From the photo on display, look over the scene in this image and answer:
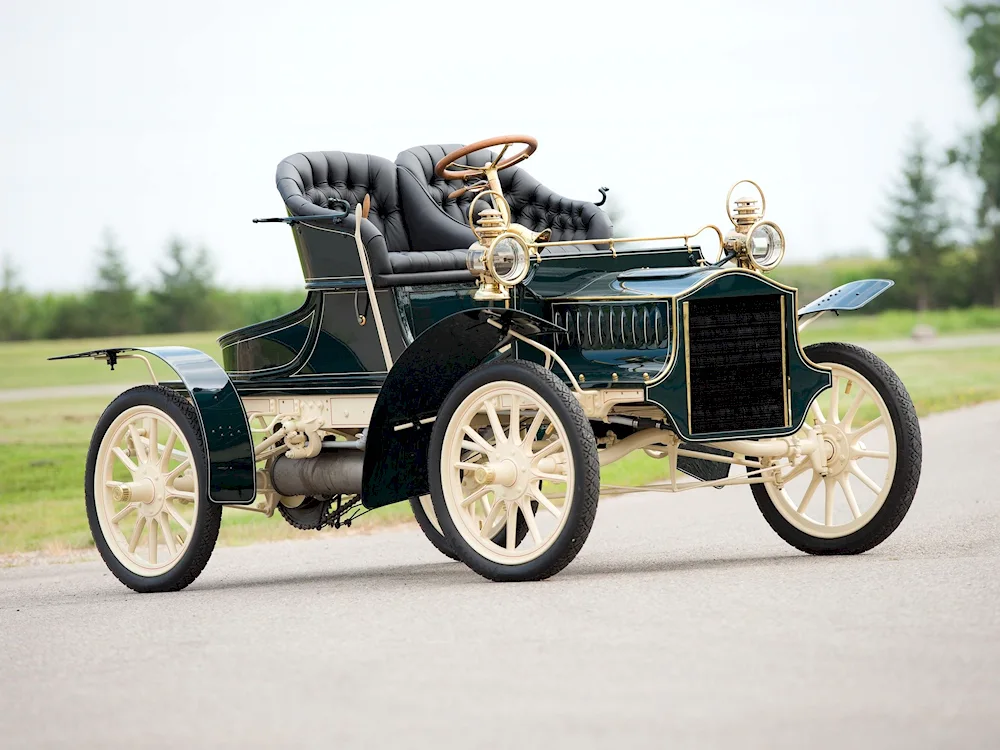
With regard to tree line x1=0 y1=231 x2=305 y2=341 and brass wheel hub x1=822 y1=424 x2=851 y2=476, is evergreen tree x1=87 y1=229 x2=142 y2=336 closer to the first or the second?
tree line x1=0 y1=231 x2=305 y2=341

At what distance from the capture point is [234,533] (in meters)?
13.6

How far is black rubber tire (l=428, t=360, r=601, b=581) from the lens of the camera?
23.9 feet

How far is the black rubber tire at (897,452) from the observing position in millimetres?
8094

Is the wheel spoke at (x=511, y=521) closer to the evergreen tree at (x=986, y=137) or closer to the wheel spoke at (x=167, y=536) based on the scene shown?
the wheel spoke at (x=167, y=536)

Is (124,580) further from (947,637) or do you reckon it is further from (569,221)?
(947,637)

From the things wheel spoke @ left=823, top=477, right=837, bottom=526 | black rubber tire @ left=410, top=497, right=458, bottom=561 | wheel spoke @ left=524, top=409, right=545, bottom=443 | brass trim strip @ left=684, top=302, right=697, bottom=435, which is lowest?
black rubber tire @ left=410, top=497, right=458, bottom=561

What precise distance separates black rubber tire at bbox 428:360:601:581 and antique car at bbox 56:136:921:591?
0.04 feet

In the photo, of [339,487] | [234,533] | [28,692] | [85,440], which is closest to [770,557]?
[339,487]

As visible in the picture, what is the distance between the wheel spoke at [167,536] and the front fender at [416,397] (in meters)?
1.25

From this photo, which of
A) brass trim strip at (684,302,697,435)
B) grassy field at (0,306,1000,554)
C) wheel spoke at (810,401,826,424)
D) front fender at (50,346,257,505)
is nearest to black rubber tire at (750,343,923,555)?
wheel spoke at (810,401,826,424)

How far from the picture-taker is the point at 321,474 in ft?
29.3

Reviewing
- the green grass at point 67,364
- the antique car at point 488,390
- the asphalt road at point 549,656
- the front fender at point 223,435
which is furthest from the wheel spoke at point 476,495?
the green grass at point 67,364

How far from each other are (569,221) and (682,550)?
7.12 feet

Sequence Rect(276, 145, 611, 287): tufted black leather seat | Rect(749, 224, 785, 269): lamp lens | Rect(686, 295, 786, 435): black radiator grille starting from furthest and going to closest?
Rect(276, 145, 611, 287): tufted black leather seat < Rect(749, 224, 785, 269): lamp lens < Rect(686, 295, 786, 435): black radiator grille
